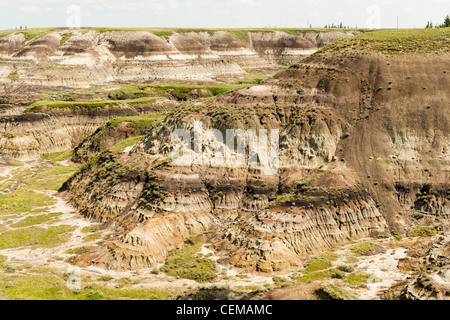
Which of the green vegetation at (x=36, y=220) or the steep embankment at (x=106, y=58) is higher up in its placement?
the steep embankment at (x=106, y=58)

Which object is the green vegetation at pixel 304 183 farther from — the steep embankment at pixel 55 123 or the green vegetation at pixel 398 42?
the steep embankment at pixel 55 123

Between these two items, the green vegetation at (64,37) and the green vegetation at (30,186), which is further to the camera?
the green vegetation at (64,37)

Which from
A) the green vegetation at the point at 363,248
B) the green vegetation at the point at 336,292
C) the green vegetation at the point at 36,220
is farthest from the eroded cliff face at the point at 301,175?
the green vegetation at the point at 336,292

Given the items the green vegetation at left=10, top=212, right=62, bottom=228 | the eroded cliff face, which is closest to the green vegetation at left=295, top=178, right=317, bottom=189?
the eroded cliff face

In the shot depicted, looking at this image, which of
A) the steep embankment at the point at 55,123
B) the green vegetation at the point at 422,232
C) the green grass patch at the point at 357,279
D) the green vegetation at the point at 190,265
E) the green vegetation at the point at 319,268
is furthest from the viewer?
the steep embankment at the point at 55,123

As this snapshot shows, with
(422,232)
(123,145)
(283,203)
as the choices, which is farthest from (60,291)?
(422,232)

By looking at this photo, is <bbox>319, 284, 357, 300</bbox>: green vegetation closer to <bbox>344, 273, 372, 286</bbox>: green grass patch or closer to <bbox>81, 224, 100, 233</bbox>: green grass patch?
<bbox>344, 273, 372, 286</bbox>: green grass patch
